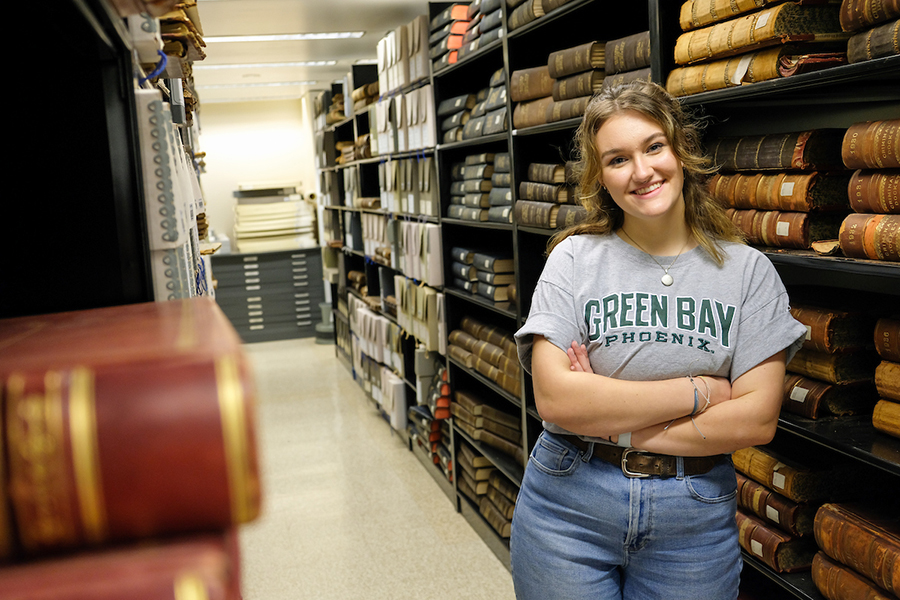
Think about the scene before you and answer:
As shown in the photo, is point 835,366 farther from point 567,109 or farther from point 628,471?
point 567,109

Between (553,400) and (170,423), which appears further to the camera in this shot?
(553,400)

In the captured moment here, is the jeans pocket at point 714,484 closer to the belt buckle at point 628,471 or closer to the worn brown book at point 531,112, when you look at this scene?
the belt buckle at point 628,471

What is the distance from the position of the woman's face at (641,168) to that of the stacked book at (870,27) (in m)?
0.42

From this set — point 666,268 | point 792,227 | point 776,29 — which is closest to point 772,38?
point 776,29

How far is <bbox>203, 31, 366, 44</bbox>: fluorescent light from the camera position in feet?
19.9

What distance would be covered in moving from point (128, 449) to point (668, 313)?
126cm

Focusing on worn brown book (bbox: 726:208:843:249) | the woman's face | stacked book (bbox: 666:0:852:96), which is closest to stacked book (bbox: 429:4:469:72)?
stacked book (bbox: 666:0:852:96)

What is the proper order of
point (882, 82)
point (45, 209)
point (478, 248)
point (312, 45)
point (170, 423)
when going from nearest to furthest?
point (170, 423) → point (45, 209) → point (882, 82) → point (478, 248) → point (312, 45)

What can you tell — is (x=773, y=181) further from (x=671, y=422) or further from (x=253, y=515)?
(x=253, y=515)

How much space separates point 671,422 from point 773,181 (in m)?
0.74

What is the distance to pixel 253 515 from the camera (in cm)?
43

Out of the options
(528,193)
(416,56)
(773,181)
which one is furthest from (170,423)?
(416,56)

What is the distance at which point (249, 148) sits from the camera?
10.8 meters

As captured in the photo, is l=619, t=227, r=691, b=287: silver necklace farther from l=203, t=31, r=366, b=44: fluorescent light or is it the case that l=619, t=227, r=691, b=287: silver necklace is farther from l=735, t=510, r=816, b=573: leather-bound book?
l=203, t=31, r=366, b=44: fluorescent light
